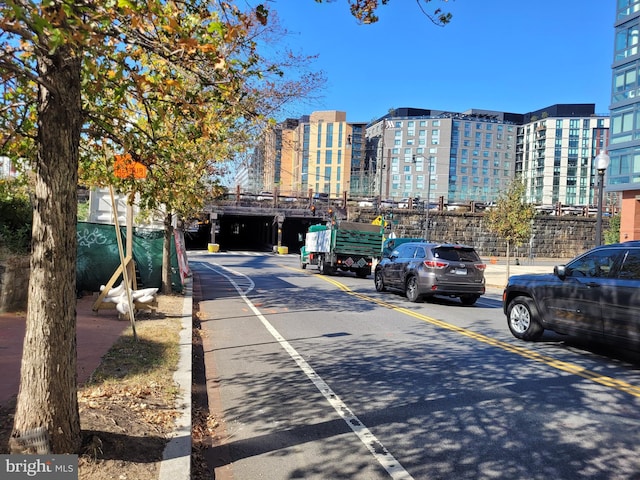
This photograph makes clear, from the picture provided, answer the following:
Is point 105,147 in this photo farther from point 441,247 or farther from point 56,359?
point 441,247

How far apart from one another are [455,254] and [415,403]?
30.1 feet

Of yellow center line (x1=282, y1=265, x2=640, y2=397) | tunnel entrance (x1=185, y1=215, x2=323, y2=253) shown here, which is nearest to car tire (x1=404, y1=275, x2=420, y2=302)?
yellow center line (x1=282, y1=265, x2=640, y2=397)

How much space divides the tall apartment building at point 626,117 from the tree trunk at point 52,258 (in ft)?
134

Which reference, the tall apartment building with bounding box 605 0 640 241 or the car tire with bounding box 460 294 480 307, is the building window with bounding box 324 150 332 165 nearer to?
the tall apartment building with bounding box 605 0 640 241

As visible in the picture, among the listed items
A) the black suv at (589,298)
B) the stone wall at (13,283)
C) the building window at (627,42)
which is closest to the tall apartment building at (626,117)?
the building window at (627,42)

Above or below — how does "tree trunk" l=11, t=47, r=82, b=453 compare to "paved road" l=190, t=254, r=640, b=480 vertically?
above

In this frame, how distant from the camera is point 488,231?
53.6m

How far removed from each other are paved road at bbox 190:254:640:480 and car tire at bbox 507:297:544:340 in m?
0.25

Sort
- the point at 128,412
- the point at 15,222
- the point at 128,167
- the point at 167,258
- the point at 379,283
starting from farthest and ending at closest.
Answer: the point at 379,283 → the point at 167,258 → the point at 15,222 → the point at 128,167 → the point at 128,412

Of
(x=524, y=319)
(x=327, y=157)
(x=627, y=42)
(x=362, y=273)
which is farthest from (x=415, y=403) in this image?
(x=327, y=157)

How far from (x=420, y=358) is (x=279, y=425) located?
10.9 feet

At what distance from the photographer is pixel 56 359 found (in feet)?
11.8

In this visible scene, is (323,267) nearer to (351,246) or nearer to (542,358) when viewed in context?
(351,246)

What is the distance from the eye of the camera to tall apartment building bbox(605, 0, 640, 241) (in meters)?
37.8
